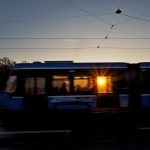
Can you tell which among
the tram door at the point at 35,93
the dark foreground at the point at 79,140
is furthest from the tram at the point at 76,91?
the dark foreground at the point at 79,140

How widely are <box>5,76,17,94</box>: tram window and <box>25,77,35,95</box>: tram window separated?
52 cm

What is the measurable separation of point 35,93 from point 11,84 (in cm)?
118

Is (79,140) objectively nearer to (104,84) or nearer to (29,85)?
(104,84)

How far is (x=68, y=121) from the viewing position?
67.4ft

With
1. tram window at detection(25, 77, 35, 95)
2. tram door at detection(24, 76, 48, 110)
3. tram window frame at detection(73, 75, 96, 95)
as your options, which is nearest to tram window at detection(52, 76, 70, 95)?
tram window frame at detection(73, 75, 96, 95)

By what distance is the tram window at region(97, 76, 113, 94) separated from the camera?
20892 millimetres

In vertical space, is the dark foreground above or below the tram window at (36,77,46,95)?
below

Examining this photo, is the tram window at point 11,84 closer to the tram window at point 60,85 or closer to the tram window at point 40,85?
the tram window at point 40,85

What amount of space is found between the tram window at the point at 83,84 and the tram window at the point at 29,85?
194 cm

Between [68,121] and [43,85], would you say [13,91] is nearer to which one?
[43,85]

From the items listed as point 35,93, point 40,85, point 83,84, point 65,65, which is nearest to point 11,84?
point 35,93

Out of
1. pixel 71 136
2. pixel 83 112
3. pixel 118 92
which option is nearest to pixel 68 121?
pixel 83 112

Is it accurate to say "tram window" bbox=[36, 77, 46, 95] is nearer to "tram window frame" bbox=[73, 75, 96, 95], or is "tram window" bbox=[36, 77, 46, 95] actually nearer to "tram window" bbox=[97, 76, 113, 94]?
"tram window frame" bbox=[73, 75, 96, 95]

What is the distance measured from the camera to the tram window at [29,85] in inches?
821
